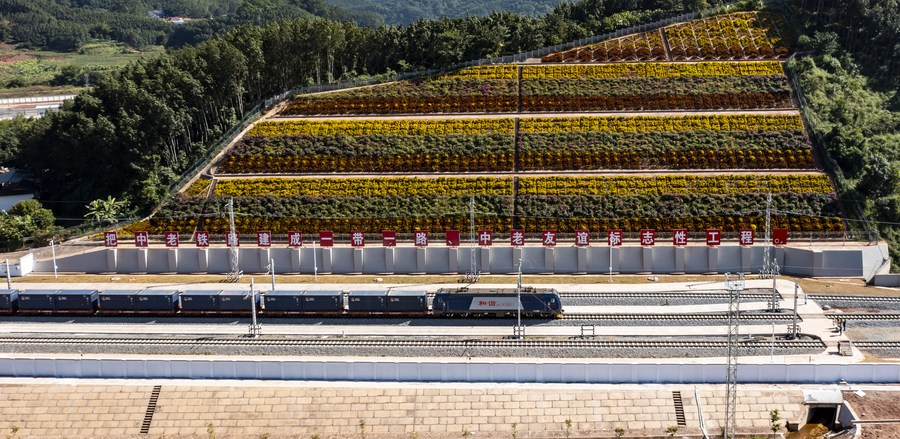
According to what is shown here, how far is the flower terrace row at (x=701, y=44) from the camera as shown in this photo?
103m

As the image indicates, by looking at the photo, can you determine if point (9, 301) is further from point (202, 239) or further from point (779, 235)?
point (779, 235)

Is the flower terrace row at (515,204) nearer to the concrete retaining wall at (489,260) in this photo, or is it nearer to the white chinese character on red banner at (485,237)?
the concrete retaining wall at (489,260)

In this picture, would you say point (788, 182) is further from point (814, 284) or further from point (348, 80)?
point (348, 80)

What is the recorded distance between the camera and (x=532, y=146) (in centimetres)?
8975

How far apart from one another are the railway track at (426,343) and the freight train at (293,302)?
172 inches

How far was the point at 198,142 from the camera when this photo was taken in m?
100

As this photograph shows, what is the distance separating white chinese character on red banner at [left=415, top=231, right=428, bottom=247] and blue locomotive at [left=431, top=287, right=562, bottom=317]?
35.8 ft

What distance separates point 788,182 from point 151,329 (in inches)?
2401

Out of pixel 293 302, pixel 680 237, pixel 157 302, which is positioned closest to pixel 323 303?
pixel 293 302

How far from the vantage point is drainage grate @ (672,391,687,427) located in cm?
5212

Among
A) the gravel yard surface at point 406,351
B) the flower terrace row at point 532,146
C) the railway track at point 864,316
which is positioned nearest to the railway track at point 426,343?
the gravel yard surface at point 406,351

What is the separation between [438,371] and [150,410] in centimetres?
1921

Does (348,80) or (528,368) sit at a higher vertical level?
(348,80)

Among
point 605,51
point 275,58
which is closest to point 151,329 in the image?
point 275,58
